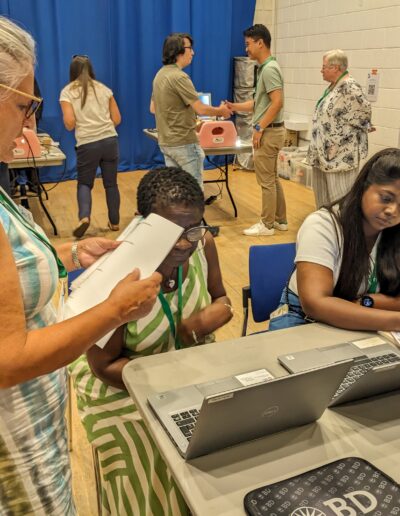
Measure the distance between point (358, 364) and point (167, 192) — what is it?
633 mm

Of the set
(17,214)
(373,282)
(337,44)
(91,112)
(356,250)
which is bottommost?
(373,282)

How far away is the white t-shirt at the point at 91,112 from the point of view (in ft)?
13.0

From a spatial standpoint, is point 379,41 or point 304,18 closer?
point 379,41

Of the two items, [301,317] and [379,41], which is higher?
[379,41]

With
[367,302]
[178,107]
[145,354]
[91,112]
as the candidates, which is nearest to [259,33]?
[178,107]

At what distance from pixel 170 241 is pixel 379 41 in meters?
4.59

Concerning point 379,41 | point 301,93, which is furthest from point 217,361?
point 301,93

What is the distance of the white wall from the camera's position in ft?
15.4

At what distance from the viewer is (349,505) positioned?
0.81m

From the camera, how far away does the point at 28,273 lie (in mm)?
894

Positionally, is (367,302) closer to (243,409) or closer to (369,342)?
(369,342)

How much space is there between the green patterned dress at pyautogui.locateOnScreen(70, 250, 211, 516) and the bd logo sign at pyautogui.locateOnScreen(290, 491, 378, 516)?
518 millimetres

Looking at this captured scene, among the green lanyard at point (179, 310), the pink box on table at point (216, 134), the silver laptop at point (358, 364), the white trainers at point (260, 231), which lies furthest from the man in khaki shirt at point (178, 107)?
the silver laptop at point (358, 364)

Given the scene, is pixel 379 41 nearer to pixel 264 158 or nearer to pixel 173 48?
pixel 264 158
